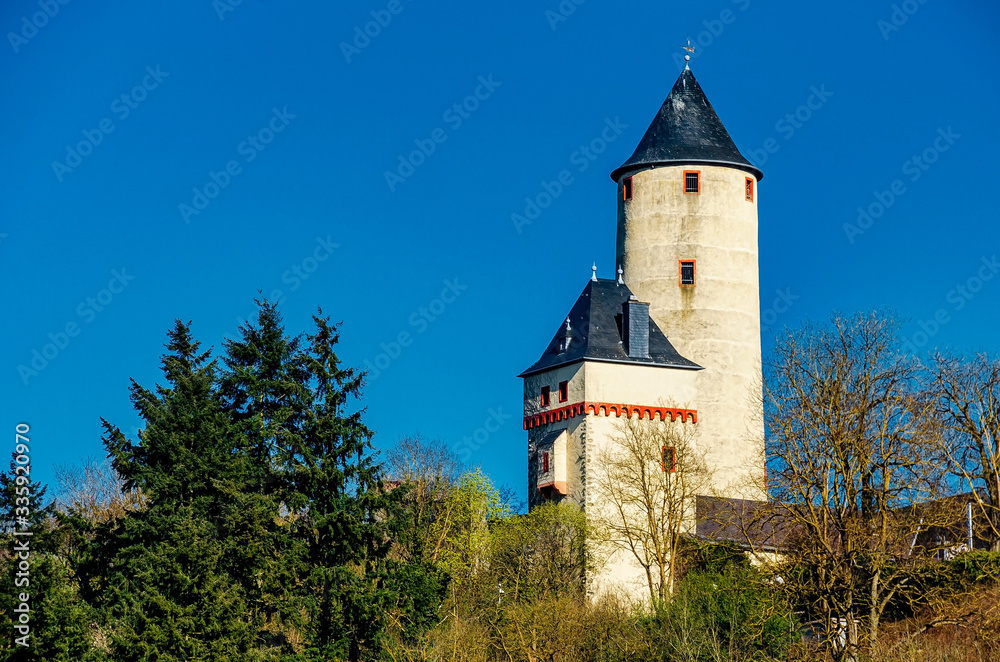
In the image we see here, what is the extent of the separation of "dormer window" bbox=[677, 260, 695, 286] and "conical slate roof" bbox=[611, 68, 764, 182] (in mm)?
3572

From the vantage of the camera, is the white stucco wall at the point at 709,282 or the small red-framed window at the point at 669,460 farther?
the white stucco wall at the point at 709,282

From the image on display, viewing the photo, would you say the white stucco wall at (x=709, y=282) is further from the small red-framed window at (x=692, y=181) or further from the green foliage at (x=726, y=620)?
the green foliage at (x=726, y=620)

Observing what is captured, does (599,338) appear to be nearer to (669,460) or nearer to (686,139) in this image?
(669,460)

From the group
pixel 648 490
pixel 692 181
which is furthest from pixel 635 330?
pixel 692 181

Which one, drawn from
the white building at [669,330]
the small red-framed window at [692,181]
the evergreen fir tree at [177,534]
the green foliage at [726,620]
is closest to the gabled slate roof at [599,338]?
the white building at [669,330]

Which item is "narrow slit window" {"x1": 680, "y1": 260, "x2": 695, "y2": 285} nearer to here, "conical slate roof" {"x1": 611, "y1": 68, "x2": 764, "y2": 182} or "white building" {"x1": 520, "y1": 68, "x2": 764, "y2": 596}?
"white building" {"x1": 520, "y1": 68, "x2": 764, "y2": 596}

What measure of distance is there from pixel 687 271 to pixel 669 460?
321 inches

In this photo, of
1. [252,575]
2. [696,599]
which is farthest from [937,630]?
[252,575]

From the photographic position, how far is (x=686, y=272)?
2301 inches

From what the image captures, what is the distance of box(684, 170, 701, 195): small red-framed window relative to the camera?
58.8 metres

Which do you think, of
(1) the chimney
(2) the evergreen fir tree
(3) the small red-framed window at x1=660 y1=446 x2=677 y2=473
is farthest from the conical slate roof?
(2) the evergreen fir tree

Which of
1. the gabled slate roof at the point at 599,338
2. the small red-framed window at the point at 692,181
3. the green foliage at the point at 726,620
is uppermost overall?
the small red-framed window at the point at 692,181

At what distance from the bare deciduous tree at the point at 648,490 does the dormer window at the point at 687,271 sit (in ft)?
21.0

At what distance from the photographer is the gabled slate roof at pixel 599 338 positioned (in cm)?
5512
